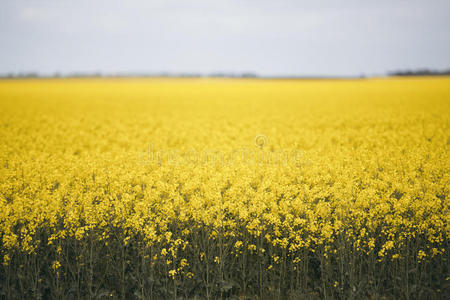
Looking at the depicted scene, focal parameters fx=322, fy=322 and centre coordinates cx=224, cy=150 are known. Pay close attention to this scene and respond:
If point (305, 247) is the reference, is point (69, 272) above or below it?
below

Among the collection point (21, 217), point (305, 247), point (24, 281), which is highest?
point (21, 217)

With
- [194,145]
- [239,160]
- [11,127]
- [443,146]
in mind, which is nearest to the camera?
[239,160]

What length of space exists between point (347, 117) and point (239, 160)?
15562 millimetres

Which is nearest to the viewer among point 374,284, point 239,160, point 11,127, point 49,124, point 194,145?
point 374,284

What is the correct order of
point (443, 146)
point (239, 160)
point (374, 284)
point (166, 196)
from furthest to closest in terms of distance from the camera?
point (443, 146) → point (239, 160) → point (166, 196) → point (374, 284)

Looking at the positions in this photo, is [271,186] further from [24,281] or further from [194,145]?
[194,145]

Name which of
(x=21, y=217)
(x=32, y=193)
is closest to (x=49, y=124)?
(x=32, y=193)

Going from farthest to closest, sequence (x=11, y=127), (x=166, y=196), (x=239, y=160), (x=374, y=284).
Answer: (x=11, y=127) → (x=239, y=160) → (x=166, y=196) → (x=374, y=284)

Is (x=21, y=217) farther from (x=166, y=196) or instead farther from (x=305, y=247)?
(x=305, y=247)

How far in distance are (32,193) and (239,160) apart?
19.9 ft

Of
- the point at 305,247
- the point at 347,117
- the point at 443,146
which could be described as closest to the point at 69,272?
the point at 305,247

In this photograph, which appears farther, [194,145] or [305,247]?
[194,145]

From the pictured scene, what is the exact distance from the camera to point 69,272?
21.0ft

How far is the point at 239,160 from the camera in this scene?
35.8ft
